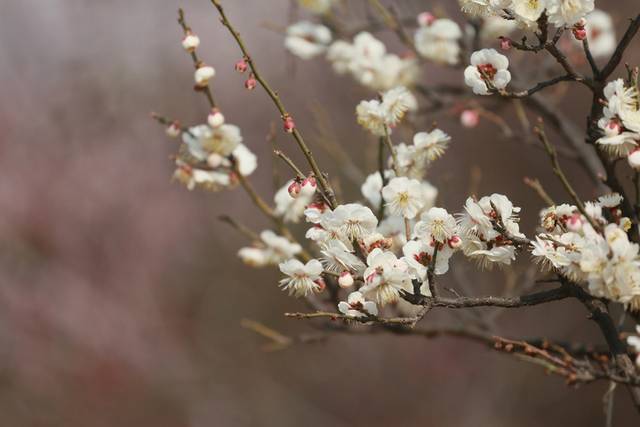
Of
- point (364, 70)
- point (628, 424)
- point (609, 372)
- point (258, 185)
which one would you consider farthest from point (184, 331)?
point (609, 372)

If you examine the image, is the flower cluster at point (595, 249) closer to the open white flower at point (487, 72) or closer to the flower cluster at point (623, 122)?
the flower cluster at point (623, 122)

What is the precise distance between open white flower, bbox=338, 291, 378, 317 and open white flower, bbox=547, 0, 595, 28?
575mm

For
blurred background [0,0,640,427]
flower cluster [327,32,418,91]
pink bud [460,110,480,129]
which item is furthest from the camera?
blurred background [0,0,640,427]

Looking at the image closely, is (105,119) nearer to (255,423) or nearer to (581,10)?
(255,423)

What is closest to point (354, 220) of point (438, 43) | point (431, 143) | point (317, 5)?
point (431, 143)

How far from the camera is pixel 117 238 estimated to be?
5.45 metres

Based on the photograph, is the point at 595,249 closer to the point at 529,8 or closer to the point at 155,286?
the point at 529,8

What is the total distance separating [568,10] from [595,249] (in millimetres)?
406

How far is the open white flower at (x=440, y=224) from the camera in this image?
1276 mm

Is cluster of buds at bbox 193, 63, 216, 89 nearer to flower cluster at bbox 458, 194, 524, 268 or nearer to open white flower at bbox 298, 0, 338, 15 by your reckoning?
flower cluster at bbox 458, 194, 524, 268

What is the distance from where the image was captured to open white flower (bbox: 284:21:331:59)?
2650 millimetres

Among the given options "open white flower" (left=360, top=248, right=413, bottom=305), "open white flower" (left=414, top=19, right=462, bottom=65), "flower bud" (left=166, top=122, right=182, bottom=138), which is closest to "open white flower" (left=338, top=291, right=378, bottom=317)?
"open white flower" (left=360, top=248, right=413, bottom=305)

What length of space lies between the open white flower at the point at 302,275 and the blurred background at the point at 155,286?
10.8ft

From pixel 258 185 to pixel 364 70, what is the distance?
14.1 feet
